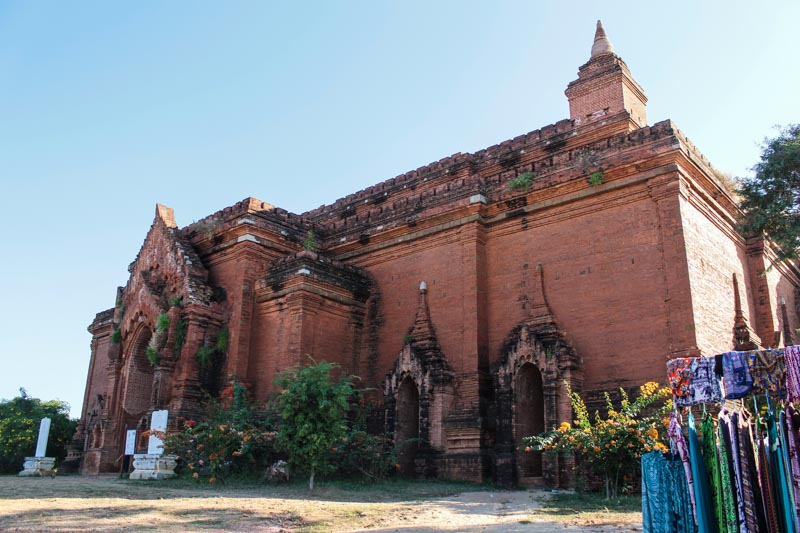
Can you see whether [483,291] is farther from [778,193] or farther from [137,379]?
[137,379]

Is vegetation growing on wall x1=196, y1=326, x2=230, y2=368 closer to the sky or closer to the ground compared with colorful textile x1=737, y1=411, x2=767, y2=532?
closer to the sky

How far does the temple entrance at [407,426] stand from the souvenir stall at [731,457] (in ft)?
33.4

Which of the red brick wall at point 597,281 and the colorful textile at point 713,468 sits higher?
the red brick wall at point 597,281

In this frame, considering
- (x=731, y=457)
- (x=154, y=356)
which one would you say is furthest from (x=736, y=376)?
(x=154, y=356)

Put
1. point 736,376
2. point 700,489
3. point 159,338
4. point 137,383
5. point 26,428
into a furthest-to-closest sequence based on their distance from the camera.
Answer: point 26,428 < point 137,383 < point 159,338 < point 736,376 < point 700,489

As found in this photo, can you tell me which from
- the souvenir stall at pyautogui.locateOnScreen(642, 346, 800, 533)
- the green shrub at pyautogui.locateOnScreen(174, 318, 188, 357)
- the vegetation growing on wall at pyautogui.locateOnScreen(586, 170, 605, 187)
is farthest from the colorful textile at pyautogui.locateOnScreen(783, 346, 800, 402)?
the green shrub at pyautogui.locateOnScreen(174, 318, 188, 357)

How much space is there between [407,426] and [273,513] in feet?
26.3

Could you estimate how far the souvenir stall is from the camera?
590 cm

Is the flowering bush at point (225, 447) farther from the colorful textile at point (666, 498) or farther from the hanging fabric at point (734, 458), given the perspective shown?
the hanging fabric at point (734, 458)

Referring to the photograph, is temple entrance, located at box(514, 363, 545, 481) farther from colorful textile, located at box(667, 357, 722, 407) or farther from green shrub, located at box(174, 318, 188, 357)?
green shrub, located at box(174, 318, 188, 357)

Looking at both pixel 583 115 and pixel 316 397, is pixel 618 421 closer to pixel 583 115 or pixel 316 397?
pixel 316 397

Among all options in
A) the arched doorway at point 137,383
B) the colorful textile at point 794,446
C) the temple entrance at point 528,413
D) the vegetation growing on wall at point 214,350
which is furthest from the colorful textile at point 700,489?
the arched doorway at point 137,383

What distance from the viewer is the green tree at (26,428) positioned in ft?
78.6

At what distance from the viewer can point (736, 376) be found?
625 cm
